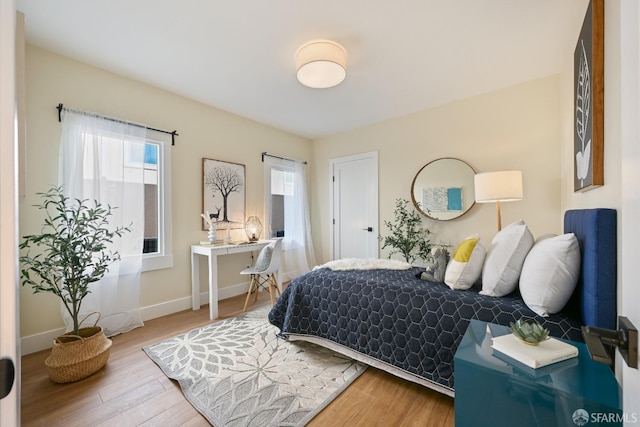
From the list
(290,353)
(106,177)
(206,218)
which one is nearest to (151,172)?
(106,177)

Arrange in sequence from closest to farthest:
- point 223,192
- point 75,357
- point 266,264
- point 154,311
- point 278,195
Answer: point 75,357 → point 154,311 → point 266,264 → point 223,192 → point 278,195

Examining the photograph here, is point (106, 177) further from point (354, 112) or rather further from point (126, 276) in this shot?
point (354, 112)

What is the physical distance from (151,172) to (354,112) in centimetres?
263

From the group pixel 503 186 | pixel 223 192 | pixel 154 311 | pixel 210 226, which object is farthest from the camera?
pixel 223 192

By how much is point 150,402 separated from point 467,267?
218cm

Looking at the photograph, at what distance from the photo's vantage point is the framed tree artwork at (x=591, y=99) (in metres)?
1.31

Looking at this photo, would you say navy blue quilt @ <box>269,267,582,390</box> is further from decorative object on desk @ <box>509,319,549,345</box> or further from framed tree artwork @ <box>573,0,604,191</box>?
framed tree artwork @ <box>573,0,604,191</box>

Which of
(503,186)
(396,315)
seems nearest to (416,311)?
(396,315)

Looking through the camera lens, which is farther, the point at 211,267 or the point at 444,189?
the point at 444,189

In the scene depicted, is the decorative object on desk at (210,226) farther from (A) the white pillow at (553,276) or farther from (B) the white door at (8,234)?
(A) the white pillow at (553,276)

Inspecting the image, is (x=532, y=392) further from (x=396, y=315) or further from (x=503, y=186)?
(x=503, y=186)

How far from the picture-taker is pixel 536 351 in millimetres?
949

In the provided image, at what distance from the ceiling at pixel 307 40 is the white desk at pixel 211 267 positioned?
71.4 inches

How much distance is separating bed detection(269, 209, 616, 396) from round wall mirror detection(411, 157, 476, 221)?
1379mm
